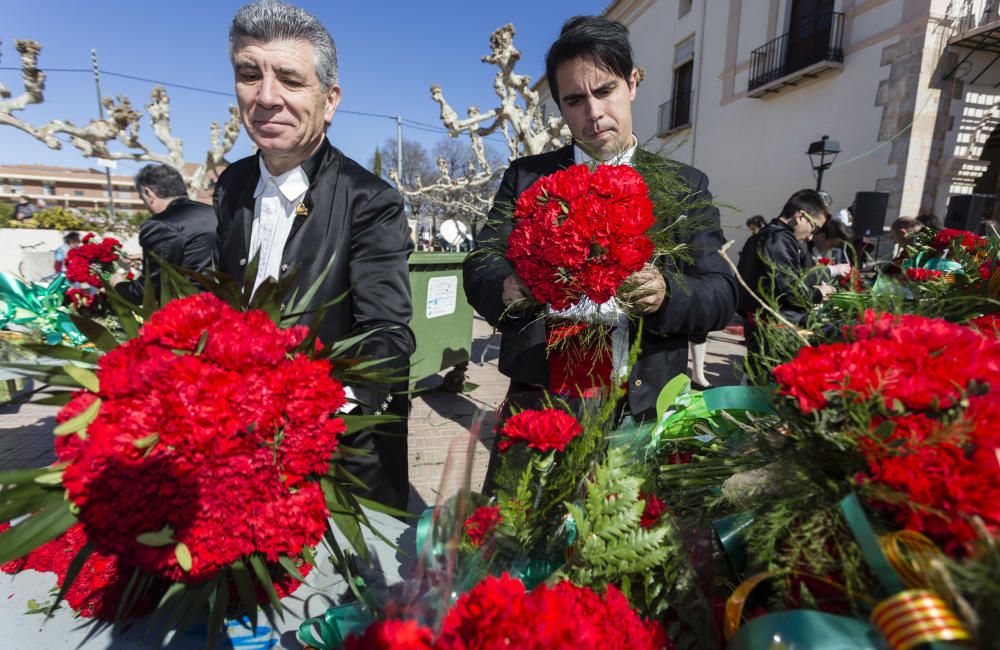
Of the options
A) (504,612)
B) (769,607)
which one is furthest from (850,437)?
(504,612)

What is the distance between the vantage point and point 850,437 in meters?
0.56

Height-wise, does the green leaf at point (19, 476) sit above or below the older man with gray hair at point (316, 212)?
below

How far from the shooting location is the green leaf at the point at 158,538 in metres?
0.62

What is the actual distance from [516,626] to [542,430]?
352 millimetres

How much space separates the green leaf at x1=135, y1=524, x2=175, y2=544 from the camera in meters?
0.62

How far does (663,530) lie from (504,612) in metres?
0.30

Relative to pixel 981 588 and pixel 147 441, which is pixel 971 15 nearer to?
pixel 981 588

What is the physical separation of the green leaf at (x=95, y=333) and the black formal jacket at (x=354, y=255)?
742 mm

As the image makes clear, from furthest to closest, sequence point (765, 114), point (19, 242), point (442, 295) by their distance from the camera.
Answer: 1. point (765, 114)
2. point (19, 242)
3. point (442, 295)

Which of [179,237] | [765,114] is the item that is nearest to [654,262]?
[179,237]

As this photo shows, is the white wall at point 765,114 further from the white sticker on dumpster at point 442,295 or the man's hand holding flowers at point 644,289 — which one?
the man's hand holding flowers at point 644,289

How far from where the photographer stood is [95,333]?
772mm

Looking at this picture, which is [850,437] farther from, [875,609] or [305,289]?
[305,289]

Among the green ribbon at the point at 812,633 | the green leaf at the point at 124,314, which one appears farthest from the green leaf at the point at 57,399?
the green ribbon at the point at 812,633
